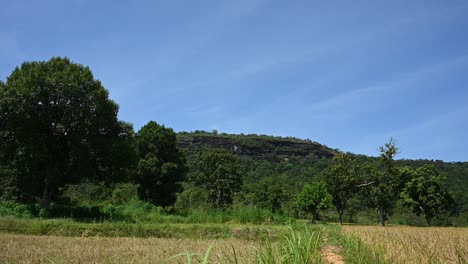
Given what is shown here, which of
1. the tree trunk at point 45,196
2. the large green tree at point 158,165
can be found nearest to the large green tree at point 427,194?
the large green tree at point 158,165

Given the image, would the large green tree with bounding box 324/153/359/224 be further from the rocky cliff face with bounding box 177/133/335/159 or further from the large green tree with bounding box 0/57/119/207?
the rocky cliff face with bounding box 177/133/335/159

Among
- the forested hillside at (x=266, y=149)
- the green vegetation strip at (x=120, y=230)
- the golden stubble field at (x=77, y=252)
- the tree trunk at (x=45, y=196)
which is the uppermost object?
the forested hillside at (x=266, y=149)

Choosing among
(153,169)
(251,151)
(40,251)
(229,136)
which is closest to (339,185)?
(153,169)

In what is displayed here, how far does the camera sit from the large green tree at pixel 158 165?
38000 millimetres

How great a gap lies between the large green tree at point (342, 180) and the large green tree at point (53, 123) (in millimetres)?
28527

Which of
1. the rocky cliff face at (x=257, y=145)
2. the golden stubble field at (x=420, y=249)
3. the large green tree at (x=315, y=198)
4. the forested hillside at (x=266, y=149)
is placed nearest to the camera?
the golden stubble field at (x=420, y=249)

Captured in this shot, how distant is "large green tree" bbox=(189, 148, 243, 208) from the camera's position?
5303cm

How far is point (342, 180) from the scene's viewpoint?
43.9 metres

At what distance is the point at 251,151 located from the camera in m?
125

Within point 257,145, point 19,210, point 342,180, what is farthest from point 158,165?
point 257,145

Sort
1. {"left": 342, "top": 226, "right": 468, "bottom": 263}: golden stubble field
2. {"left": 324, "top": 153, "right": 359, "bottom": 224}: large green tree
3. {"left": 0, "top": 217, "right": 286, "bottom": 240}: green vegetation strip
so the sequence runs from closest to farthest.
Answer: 1. {"left": 342, "top": 226, "right": 468, "bottom": 263}: golden stubble field
2. {"left": 0, "top": 217, "right": 286, "bottom": 240}: green vegetation strip
3. {"left": 324, "top": 153, "right": 359, "bottom": 224}: large green tree

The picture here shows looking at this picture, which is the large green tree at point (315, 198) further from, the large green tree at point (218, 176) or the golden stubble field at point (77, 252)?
the golden stubble field at point (77, 252)

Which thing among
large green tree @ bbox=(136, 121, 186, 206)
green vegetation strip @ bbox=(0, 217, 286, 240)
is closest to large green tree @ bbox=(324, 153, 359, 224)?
large green tree @ bbox=(136, 121, 186, 206)

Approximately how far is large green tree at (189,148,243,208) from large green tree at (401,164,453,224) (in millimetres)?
22077
